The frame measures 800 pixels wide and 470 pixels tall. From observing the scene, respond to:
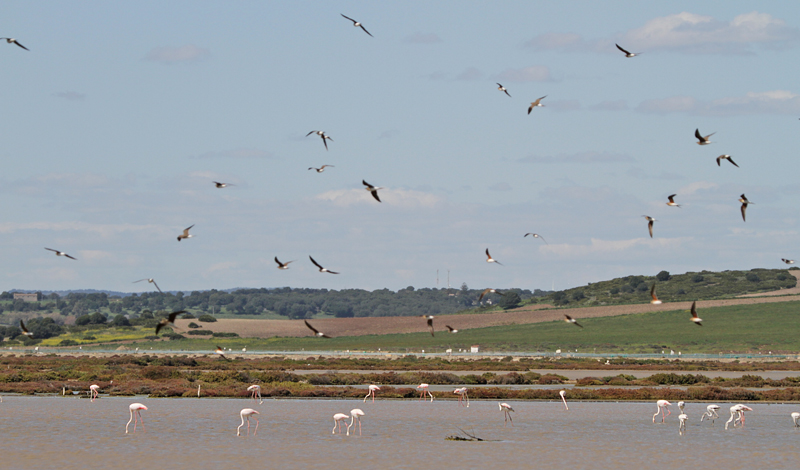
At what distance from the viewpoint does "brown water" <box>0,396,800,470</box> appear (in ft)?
97.5

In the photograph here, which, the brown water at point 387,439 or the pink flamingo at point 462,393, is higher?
the pink flamingo at point 462,393

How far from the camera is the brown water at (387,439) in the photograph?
29.7 metres

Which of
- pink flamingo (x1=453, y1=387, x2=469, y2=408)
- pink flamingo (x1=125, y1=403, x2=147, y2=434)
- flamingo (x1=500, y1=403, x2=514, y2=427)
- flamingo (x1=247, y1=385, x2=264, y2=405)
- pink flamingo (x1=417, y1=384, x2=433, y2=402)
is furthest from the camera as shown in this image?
pink flamingo (x1=417, y1=384, x2=433, y2=402)

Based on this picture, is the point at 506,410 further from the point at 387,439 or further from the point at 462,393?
the point at 387,439

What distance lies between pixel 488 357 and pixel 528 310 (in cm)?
9422

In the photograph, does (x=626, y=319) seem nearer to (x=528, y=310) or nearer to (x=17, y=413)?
(x=528, y=310)

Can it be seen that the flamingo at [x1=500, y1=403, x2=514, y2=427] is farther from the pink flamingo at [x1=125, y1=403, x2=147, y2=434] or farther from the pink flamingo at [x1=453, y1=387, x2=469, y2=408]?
the pink flamingo at [x1=125, y1=403, x2=147, y2=434]

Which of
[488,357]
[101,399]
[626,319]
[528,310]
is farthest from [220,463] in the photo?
[528,310]

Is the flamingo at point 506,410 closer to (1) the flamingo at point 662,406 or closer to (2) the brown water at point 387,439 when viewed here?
(2) the brown water at point 387,439

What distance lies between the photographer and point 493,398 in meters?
51.5

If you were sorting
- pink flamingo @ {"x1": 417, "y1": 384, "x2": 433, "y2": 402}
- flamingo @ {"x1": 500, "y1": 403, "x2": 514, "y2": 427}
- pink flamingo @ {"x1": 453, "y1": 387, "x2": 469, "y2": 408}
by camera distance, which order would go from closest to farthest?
flamingo @ {"x1": 500, "y1": 403, "x2": 514, "y2": 427} → pink flamingo @ {"x1": 453, "y1": 387, "x2": 469, "y2": 408} → pink flamingo @ {"x1": 417, "y1": 384, "x2": 433, "y2": 402}

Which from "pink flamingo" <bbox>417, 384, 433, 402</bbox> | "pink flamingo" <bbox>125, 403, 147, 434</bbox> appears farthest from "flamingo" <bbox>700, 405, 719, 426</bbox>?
"pink flamingo" <bbox>125, 403, 147, 434</bbox>

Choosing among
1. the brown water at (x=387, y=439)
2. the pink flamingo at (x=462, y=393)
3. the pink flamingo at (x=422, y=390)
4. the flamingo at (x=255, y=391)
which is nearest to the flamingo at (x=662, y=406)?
the brown water at (x=387, y=439)

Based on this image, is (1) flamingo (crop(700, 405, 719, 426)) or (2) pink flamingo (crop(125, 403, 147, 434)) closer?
(2) pink flamingo (crop(125, 403, 147, 434))
